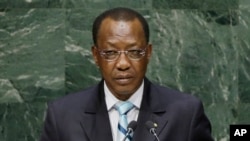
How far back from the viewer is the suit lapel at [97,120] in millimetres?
3012

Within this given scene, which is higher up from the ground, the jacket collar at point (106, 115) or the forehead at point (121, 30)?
the forehead at point (121, 30)

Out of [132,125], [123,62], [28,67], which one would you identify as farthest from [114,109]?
[28,67]

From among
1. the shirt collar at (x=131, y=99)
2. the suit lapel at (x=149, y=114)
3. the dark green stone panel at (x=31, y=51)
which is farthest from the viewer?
the dark green stone panel at (x=31, y=51)

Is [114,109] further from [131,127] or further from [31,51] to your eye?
[31,51]

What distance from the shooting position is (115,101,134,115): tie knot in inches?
119

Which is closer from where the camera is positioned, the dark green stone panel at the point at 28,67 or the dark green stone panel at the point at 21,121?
the dark green stone panel at the point at 28,67

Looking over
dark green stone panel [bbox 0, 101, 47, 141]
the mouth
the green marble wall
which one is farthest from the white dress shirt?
dark green stone panel [bbox 0, 101, 47, 141]

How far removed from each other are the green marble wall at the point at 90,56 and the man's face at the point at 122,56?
2.09m

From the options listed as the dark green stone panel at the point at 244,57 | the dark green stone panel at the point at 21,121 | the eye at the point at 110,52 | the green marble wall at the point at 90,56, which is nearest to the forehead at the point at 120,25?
the eye at the point at 110,52

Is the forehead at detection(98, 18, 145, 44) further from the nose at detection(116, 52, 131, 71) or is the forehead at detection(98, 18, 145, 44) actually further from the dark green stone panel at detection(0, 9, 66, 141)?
the dark green stone panel at detection(0, 9, 66, 141)

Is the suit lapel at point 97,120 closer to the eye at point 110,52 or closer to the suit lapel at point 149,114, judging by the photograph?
the suit lapel at point 149,114

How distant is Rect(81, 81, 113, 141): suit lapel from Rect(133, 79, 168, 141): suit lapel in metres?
0.17

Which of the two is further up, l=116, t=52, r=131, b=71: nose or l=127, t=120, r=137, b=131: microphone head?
l=116, t=52, r=131, b=71: nose

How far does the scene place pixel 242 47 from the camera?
205 inches
